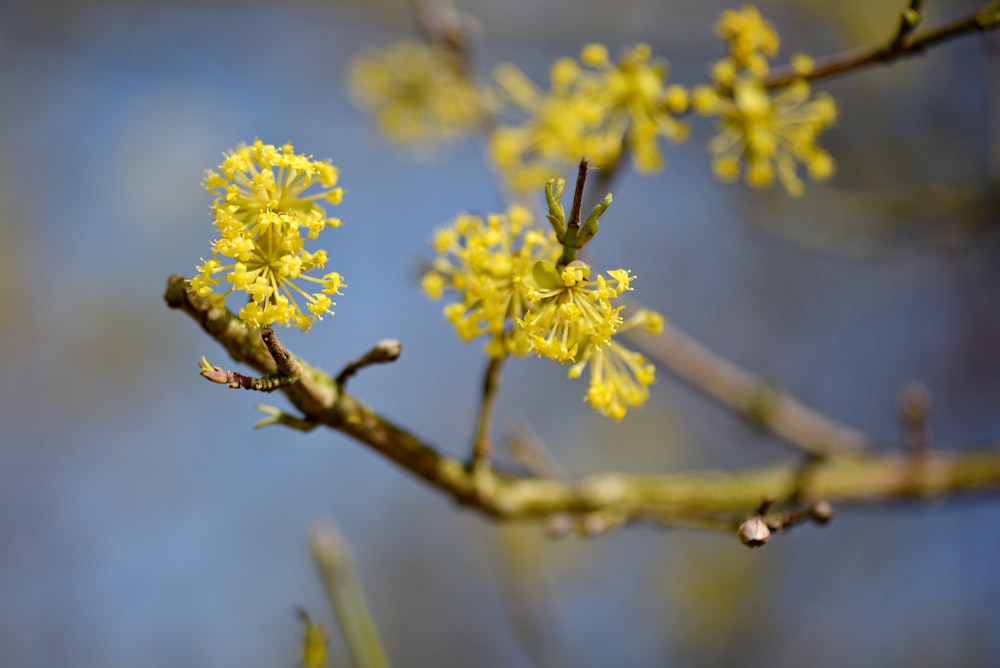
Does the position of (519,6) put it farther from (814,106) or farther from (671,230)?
(814,106)

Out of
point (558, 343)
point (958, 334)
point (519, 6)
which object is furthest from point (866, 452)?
point (519, 6)

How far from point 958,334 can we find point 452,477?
17.0ft

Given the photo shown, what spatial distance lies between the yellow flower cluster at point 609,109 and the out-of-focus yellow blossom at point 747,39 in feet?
0.37

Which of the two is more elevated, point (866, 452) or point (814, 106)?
point (814, 106)

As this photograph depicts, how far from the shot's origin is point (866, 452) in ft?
7.60

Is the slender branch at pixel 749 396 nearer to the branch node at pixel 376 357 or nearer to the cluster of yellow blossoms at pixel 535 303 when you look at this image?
the cluster of yellow blossoms at pixel 535 303

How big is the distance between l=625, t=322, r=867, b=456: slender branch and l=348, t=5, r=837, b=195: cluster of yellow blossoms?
2.11 feet

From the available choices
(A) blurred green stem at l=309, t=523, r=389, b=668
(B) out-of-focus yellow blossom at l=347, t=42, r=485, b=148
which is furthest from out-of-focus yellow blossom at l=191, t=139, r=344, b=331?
(B) out-of-focus yellow blossom at l=347, t=42, r=485, b=148

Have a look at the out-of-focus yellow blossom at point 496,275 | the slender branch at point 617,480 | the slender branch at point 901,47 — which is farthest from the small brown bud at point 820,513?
the slender branch at point 901,47

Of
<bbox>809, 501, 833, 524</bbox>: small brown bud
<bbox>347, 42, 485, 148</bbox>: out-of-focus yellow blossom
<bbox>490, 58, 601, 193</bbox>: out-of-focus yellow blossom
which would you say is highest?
<bbox>347, 42, 485, 148</bbox>: out-of-focus yellow blossom

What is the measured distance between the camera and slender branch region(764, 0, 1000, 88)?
1.29 metres

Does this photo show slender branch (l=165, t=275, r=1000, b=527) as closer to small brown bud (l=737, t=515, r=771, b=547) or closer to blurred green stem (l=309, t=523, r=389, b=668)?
small brown bud (l=737, t=515, r=771, b=547)

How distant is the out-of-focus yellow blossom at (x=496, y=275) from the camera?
1.18 metres

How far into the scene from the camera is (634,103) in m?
1.69
